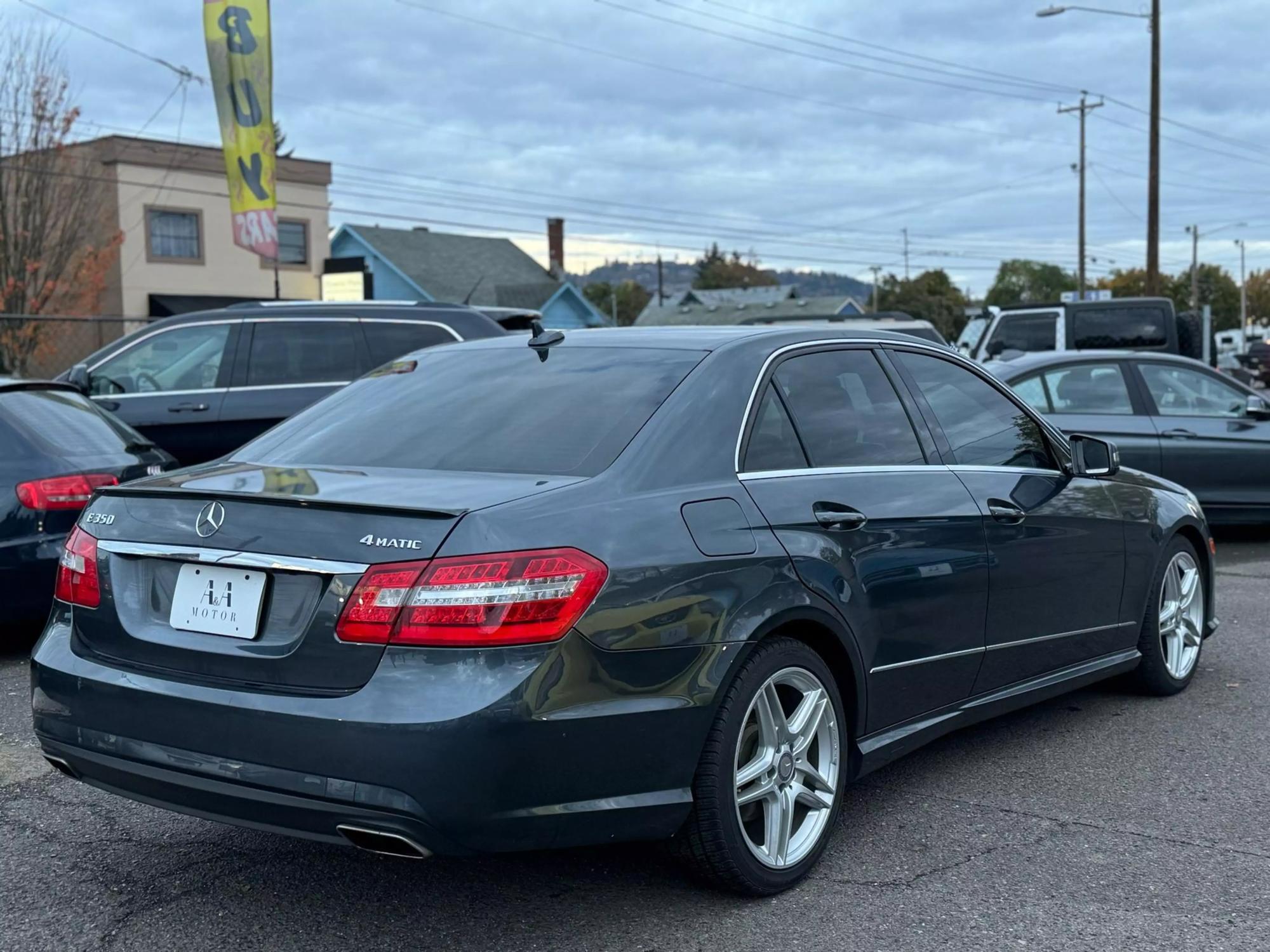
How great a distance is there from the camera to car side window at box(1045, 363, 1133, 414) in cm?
1036

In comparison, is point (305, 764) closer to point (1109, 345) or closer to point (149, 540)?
point (149, 540)

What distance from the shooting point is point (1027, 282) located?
160375 mm

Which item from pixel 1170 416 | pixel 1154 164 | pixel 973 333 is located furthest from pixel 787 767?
pixel 1154 164

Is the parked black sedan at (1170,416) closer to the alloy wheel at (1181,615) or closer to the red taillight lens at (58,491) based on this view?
the alloy wheel at (1181,615)

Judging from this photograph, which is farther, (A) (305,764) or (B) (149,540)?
(B) (149,540)

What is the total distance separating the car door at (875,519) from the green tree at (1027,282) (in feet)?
498

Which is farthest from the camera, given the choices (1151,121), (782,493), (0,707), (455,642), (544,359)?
(1151,121)

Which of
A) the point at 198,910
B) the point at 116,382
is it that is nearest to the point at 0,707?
the point at 198,910

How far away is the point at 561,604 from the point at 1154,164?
96.1 feet

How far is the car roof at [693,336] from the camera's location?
4359mm

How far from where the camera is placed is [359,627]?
3.20 m

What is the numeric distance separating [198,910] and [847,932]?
5.78 feet

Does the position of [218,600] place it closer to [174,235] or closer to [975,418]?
[975,418]

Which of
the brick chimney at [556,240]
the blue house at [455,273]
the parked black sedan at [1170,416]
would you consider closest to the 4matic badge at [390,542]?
the parked black sedan at [1170,416]
